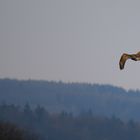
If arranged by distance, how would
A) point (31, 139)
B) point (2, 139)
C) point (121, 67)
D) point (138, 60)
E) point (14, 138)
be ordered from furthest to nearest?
point (31, 139)
point (14, 138)
point (2, 139)
point (121, 67)
point (138, 60)

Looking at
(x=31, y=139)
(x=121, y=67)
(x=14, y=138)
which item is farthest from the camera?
(x=31, y=139)

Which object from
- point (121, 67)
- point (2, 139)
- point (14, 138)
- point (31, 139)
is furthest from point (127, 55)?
point (31, 139)

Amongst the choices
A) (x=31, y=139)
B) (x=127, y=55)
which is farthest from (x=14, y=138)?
(x=127, y=55)

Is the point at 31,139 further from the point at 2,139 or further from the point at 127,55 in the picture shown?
the point at 127,55

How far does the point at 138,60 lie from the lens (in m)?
5.07

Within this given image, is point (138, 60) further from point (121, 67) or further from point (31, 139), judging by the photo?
point (31, 139)

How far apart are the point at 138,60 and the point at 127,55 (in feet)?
1.67

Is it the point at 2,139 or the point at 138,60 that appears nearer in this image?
the point at 138,60

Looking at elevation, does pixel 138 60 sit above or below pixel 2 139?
above

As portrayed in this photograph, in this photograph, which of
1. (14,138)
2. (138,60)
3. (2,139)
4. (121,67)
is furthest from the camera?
(14,138)

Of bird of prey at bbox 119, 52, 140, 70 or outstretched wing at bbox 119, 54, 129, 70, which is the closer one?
bird of prey at bbox 119, 52, 140, 70

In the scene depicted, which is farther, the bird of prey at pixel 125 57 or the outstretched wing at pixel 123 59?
the outstretched wing at pixel 123 59

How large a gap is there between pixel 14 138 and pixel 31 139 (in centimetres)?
3237

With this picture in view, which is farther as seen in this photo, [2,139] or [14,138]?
[14,138]
